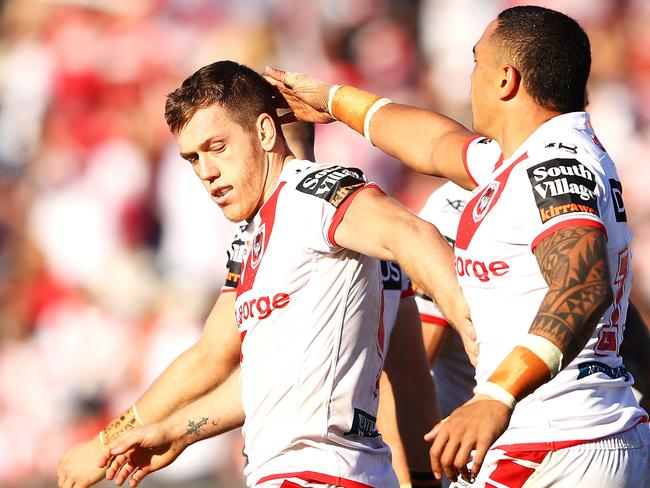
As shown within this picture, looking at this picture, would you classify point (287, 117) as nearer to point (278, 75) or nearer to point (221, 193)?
point (278, 75)

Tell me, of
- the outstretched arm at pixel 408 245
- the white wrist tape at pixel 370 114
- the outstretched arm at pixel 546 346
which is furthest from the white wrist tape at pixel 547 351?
the white wrist tape at pixel 370 114

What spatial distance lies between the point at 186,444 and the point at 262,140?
137 centimetres

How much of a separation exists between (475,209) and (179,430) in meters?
1.80

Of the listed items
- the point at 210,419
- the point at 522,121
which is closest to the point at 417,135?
the point at 522,121

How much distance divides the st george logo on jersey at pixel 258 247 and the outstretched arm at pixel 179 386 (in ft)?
2.20

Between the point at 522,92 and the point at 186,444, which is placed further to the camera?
the point at 186,444

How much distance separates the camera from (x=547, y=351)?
3059 millimetres

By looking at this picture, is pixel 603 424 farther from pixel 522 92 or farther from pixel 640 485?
pixel 522 92

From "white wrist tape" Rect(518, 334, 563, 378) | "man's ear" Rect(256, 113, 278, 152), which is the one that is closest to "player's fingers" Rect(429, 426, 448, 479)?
"white wrist tape" Rect(518, 334, 563, 378)

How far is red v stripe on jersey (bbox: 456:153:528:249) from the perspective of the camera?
3734 millimetres

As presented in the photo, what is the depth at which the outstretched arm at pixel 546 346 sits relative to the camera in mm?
2895

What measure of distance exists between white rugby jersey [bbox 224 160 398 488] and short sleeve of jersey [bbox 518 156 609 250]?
0.79 m

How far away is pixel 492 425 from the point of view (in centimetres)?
291

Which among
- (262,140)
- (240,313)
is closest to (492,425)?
(240,313)
